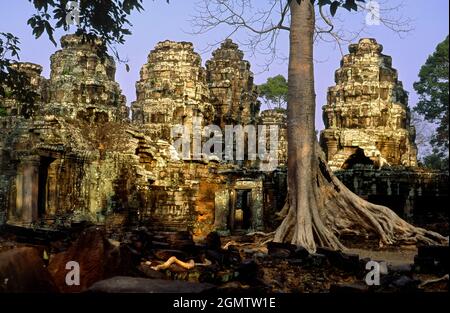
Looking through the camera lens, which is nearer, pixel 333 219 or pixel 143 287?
pixel 143 287

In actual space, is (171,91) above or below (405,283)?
above

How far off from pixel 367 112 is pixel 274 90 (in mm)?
16761

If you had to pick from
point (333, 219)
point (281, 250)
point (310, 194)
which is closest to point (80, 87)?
point (333, 219)

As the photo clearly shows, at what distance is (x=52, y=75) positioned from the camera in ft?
64.6

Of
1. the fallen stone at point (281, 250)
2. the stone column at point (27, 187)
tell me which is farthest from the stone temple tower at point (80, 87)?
the fallen stone at point (281, 250)

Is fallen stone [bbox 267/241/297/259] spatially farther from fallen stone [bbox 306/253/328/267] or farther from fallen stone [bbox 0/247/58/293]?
fallen stone [bbox 0/247/58/293]

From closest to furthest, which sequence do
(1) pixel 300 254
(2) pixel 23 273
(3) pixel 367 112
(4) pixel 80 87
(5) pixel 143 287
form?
(5) pixel 143 287, (2) pixel 23 273, (1) pixel 300 254, (4) pixel 80 87, (3) pixel 367 112

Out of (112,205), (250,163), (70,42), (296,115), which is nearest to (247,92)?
(250,163)

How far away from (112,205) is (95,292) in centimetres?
1021

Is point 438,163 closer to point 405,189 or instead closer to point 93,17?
point 405,189

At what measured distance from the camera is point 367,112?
22266mm

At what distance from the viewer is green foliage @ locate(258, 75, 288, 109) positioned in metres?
38.5

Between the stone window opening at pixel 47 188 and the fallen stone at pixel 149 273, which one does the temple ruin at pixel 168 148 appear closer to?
the stone window opening at pixel 47 188
